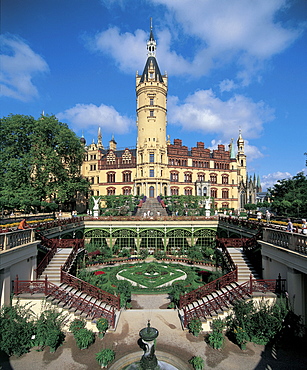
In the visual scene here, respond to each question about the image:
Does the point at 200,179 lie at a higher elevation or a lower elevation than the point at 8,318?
Answer: higher

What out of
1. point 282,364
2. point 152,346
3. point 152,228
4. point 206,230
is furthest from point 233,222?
point 152,346

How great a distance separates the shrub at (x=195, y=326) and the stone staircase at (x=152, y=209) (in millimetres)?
26528

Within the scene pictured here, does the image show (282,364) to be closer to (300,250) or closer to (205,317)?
(205,317)

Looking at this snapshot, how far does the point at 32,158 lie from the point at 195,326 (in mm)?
30319

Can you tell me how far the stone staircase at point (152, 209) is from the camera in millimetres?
39756

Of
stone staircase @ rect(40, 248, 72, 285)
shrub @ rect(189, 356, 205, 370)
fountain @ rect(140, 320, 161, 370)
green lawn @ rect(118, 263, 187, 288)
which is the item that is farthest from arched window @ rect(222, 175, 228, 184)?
fountain @ rect(140, 320, 161, 370)

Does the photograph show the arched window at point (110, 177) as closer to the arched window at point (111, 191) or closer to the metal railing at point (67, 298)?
the arched window at point (111, 191)

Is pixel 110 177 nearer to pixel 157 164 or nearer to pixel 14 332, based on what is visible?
pixel 157 164

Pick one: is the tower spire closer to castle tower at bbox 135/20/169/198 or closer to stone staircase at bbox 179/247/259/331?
castle tower at bbox 135/20/169/198

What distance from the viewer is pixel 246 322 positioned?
A: 10.9 m

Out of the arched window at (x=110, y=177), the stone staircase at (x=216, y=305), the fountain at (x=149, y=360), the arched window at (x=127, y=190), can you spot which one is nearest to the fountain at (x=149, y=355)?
the fountain at (x=149, y=360)

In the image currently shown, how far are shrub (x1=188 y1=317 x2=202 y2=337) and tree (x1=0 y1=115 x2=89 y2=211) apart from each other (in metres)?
25.6

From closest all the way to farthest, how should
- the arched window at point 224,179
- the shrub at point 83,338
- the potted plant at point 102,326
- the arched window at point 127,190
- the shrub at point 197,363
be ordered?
the shrub at point 197,363 < the shrub at point 83,338 < the potted plant at point 102,326 < the arched window at point 127,190 < the arched window at point 224,179

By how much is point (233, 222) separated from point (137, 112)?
4079 centimetres
